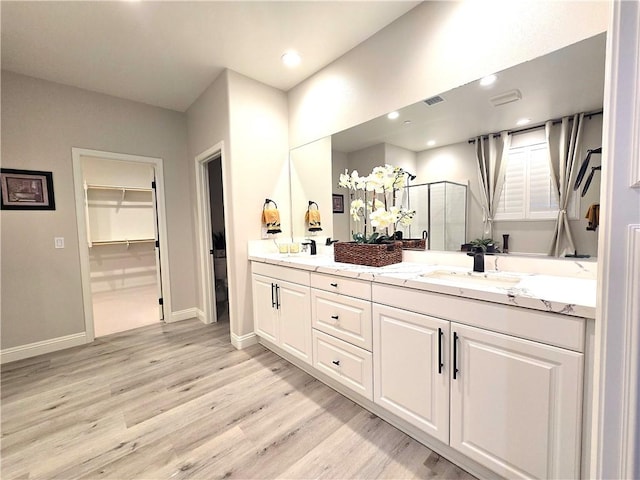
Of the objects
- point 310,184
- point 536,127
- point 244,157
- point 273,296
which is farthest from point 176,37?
point 536,127

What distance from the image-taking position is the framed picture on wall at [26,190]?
2.51 meters

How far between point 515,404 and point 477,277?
0.67m

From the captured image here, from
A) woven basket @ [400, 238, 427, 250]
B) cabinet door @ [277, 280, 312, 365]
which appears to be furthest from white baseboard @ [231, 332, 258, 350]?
woven basket @ [400, 238, 427, 250]

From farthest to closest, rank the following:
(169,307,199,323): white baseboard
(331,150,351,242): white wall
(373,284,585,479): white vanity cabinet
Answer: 1. (169,307,199,323): white baseboard
2. (331,150,351,242): white wall
3. (373,284,585,479): white vanity cabinet

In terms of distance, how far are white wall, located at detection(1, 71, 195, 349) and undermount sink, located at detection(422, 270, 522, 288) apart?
3.48 metres

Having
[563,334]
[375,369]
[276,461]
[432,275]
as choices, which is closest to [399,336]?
[375,369]

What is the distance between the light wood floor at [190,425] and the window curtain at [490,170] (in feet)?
4.54

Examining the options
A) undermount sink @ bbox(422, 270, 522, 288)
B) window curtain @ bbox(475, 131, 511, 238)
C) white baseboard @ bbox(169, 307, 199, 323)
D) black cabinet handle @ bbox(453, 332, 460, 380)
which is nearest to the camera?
black cabinet handle @ bbox(453, 332, 460, 380)

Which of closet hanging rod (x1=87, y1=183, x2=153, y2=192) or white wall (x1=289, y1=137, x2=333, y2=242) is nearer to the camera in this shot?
white wall (x1=289, y1=137, x2=333, y2=242)

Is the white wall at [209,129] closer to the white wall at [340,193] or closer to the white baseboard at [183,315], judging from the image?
the white baseboard at [183,315]

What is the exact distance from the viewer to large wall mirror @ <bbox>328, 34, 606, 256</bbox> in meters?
1.30

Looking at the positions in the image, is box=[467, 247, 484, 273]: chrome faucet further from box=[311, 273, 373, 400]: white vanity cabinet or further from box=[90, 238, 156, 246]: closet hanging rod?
box=[90, 238, 156, 246]: closet hanging rod

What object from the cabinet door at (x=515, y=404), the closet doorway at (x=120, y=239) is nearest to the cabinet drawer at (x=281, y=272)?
the cabinet door at (x=515, y=404)

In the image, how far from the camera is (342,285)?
176 cm
